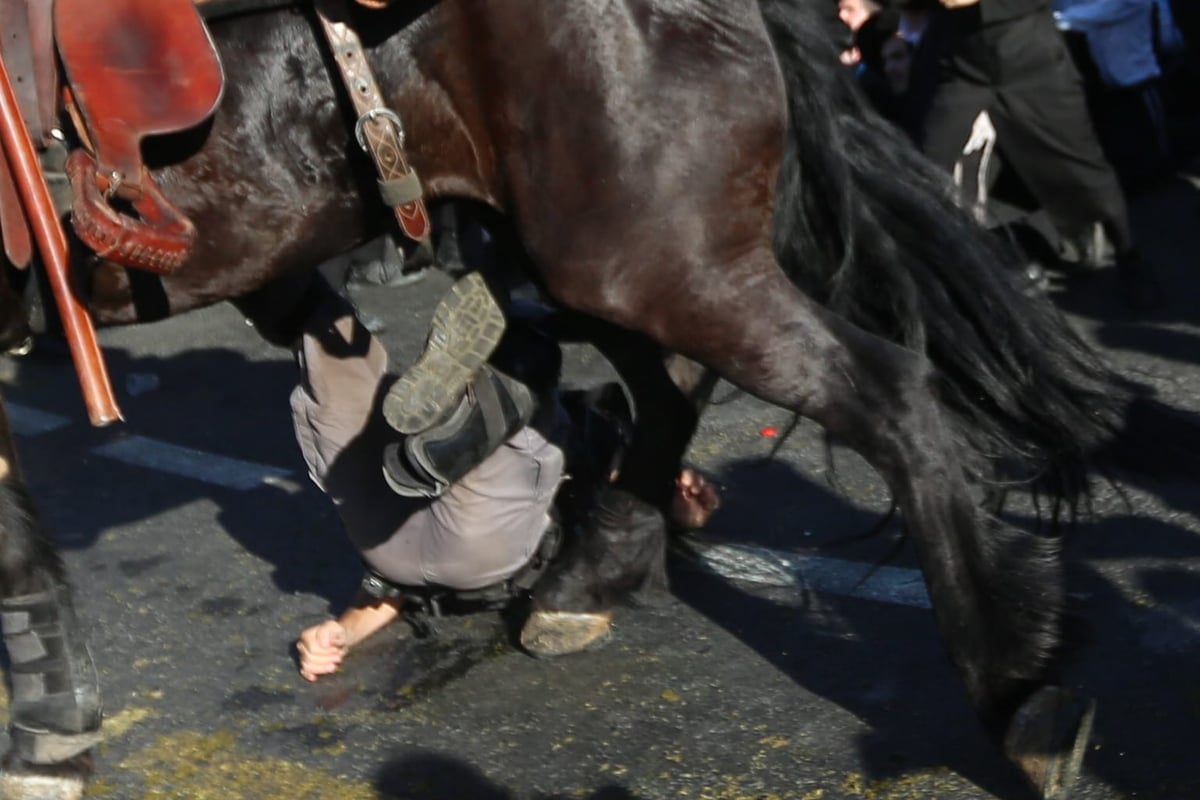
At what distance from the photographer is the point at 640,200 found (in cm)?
259

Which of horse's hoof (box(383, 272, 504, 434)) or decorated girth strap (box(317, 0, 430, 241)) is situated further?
horse's hoof (box(383, 272, 504, 434))

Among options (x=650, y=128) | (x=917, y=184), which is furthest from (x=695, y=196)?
(x=917, y=184)

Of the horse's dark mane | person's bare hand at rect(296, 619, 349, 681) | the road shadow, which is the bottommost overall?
the road shadow

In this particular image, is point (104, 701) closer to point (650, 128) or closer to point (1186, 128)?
point (650, 128)

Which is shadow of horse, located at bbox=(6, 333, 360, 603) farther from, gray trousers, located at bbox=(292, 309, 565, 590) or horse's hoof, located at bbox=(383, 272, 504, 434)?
horse's hoof, located at bbox=(383, 272, 504, 434)

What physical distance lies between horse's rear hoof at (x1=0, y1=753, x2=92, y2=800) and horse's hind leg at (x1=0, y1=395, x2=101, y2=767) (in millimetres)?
13

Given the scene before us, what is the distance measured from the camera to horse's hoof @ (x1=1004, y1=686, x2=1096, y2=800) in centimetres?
258

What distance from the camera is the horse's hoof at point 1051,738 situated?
8.45 ft

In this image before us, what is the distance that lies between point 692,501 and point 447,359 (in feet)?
3.41

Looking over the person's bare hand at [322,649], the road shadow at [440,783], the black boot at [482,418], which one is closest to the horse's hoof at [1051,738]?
the road shadow at [440,783]

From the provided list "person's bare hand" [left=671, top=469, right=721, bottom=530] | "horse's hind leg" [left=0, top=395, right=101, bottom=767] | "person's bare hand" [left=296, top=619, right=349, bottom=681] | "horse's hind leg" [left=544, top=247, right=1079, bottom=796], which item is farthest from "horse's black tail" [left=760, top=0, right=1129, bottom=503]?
"horse's hind leg" [left=0, top=395, right=101, bottom=767]

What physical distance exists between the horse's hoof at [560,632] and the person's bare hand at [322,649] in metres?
0.41

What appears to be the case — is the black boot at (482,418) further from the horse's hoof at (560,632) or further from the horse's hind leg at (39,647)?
the horse's hind leg at (39,647)

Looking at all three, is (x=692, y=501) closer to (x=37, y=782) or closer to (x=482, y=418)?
(x=482, y=418)
